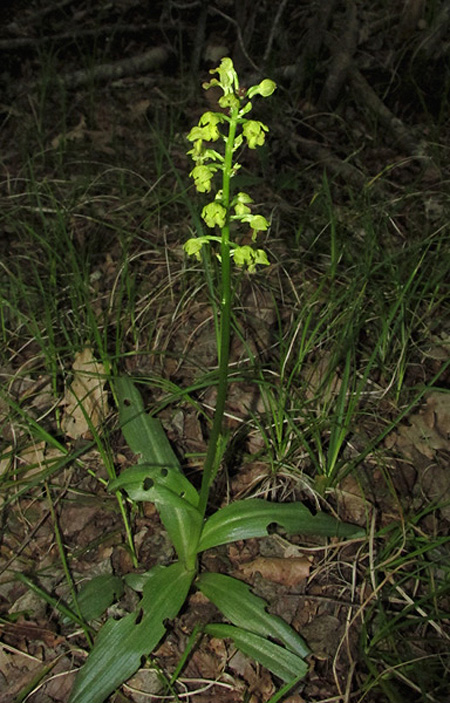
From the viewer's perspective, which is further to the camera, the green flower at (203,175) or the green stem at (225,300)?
the green flower at (203,175)

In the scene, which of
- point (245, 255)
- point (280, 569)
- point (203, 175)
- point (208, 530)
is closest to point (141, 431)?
point (208, 530)

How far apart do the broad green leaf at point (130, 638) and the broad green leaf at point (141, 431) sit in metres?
0.44

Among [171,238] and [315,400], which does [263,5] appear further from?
[315,400]

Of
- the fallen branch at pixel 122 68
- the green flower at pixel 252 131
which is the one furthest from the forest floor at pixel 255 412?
the green flower at pixel 252 131

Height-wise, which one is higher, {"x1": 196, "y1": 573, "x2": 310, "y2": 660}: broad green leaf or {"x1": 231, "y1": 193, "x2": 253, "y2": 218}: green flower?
{"x1": 231, "y1": 193, "x2": 253, "y2": 218}: green flower

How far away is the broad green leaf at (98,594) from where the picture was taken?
2.42 m

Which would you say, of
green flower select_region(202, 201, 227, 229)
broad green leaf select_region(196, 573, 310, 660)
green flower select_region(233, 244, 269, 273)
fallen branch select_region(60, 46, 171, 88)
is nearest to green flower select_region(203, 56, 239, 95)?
green flower select_region(202, 201, 227, 229)

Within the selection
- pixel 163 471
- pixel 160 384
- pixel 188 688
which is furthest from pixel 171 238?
pixel 188 688

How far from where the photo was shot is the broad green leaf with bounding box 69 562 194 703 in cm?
219

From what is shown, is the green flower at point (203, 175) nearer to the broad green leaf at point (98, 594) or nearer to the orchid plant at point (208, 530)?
the orchid plant at point (208, 530)

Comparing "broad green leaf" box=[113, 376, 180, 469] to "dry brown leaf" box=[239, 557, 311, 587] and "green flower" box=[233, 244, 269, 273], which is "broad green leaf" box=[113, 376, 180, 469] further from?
"green flower" box=[233, 244, 269, 273]

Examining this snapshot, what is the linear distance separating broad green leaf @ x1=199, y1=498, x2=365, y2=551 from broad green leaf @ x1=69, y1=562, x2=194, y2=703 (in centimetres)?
19

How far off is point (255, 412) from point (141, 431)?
1.93ft

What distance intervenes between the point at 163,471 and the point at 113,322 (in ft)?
3.67
